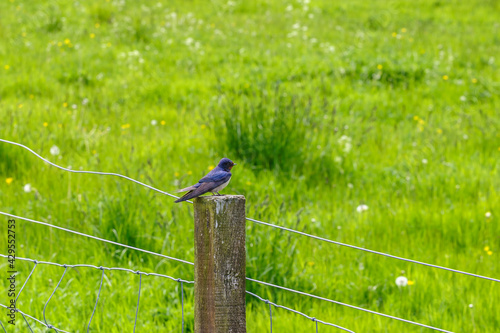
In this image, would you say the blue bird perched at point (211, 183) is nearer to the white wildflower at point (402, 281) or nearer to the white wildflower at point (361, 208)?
the white wildflower at point (402, 281)

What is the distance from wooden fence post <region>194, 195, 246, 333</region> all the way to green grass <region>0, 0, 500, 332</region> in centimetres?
112

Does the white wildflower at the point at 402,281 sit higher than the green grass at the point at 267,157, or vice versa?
the green grass at the point at 267,157

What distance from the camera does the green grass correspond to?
3232 mm

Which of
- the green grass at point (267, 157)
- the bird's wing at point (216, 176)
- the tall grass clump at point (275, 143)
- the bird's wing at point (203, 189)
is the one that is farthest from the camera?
the tall grass clump at point (275, 143)

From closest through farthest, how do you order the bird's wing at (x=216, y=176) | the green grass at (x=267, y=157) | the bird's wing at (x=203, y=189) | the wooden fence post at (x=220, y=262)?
the wooden fence post at (x=220, y=262)
the bird's wing at (x=203, y=189)
the bird's wing at (x=216, y=176)
the green grass at (x=267, y=157)

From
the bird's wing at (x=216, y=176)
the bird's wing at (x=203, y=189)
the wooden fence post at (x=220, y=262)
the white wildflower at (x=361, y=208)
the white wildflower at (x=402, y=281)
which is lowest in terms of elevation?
the white wildflower at (x=402, y=281)

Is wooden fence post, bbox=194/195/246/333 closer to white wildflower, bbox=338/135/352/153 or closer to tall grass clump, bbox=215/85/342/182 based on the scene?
tall grass clump, bbox=215/85/342/182

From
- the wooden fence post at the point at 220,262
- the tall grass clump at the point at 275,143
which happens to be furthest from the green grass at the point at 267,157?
the wooden fence post at the point at 220,262

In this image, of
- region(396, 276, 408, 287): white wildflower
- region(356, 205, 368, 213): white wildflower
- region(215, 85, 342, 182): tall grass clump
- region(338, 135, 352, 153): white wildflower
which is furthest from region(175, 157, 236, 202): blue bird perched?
region(338, 135, 352, 153): white wildflower

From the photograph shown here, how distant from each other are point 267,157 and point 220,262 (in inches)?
118

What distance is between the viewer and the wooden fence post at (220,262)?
1821mm

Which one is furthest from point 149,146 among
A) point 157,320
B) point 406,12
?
point 406,12

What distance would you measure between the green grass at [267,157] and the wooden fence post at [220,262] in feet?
3.69

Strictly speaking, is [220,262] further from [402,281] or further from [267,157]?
[267,157]
